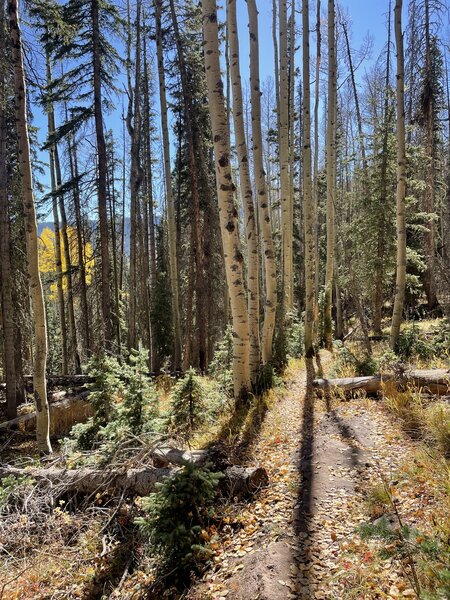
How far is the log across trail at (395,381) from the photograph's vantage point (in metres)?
5.36

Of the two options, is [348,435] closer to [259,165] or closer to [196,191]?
[259,165]

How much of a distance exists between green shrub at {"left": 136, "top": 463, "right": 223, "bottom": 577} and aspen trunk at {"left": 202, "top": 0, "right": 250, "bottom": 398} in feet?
9.45

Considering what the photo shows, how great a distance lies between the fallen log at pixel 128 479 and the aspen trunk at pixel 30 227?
4.97ft

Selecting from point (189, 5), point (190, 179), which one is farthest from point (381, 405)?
point (189, 5)

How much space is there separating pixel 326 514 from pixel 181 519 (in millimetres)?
1334

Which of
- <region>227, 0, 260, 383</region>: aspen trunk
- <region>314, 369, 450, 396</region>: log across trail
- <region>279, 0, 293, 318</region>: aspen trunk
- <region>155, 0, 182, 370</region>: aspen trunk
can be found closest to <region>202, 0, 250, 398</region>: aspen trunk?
<region>227, 0, 260, 383</region>: aspen trunk

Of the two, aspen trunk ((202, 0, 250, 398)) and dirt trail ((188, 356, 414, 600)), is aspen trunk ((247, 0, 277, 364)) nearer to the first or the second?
aspen trunk ((202, 0, 250, 398))

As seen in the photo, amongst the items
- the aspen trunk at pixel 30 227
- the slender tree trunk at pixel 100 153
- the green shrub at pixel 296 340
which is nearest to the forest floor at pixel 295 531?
the aspen trunk at pixel 30 227

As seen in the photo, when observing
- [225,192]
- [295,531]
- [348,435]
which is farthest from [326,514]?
[225,192]

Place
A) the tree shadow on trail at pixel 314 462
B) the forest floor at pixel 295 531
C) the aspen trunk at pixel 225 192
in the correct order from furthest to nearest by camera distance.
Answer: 1. the aspen trunk at pixel 225 192
2. the tree shadow on trail at pixel 314 462
3. the forest floor at pixel 295 531

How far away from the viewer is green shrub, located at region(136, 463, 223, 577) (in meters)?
3.08

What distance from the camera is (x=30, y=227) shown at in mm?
6258

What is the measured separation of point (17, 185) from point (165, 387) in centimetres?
751

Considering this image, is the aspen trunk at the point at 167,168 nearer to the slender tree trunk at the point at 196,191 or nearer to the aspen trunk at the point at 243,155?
the slender tree trunk at the point at 196,191
